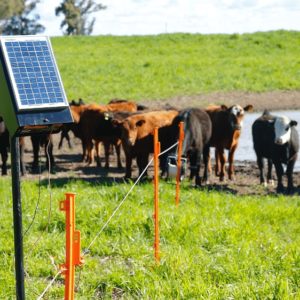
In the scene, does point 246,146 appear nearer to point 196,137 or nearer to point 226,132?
point 226,132

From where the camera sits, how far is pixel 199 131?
15.0 meters

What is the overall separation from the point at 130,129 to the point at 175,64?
23081 mm

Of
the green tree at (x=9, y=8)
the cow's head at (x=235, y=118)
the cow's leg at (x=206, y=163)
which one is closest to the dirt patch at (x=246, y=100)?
the cow's head at (x=235, y=118)

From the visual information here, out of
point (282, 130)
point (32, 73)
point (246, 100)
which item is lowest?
point (246, 100)

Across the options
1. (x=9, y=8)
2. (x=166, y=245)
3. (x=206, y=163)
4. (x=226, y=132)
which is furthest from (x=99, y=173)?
(x=9, y=8)

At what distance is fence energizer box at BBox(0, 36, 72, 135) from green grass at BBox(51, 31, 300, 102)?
25.1m

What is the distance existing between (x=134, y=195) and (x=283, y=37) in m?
35.8

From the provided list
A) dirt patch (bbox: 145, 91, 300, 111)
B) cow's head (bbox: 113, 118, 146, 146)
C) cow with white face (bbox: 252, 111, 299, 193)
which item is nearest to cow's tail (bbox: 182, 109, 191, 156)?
cow's head (bbox: 113, 118, 146, 146)

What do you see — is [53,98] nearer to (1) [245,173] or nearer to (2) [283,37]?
(1) [245,173]

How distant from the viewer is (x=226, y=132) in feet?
53.1

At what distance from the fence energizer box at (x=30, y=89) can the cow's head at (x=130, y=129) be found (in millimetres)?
9426

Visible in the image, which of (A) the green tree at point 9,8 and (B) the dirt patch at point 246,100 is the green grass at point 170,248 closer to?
(B) the dirt patch at point 246,100

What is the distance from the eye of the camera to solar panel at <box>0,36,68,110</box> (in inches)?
201

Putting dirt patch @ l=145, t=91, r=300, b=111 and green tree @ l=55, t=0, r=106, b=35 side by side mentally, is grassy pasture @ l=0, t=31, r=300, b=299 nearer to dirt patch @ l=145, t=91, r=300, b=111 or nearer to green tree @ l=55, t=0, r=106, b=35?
dirt patch @ l=145, t=91, r=300, b=111
